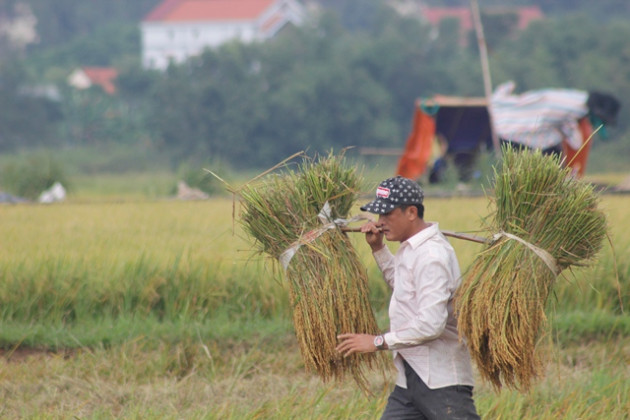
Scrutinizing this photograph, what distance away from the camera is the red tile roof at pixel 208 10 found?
53375mm

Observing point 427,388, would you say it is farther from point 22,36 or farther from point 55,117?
point 22,36

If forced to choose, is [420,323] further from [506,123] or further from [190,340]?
[506,123]

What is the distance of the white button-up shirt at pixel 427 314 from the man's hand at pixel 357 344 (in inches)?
3.7

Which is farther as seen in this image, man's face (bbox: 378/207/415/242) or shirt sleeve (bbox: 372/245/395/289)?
shirt sleeve (bbox: 372/245/395/289)

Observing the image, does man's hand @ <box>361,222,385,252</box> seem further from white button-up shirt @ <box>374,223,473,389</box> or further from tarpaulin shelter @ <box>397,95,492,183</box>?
tarpaulin shelter @ <box>397,95,492,183</box>

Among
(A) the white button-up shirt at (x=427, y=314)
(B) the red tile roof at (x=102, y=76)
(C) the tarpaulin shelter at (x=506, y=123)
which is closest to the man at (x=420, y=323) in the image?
(A) the white button-up shirt at (x=427, y=314)

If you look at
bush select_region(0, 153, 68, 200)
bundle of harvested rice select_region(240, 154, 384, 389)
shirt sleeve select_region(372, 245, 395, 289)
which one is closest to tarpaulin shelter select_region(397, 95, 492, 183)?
bush select_region(0, 153, 68, 200)

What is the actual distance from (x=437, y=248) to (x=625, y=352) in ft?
9.47

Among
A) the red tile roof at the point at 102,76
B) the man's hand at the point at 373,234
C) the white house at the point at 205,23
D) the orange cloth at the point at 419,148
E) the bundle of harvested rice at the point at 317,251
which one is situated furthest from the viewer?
the white house at the point at 205,23

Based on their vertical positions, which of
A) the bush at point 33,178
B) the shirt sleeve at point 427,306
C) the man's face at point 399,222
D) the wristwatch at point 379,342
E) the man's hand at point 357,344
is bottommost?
the bush at point 33,178

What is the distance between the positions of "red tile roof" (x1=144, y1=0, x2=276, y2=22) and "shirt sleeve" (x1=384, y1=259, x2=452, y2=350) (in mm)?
50974

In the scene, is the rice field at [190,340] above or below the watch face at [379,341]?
below

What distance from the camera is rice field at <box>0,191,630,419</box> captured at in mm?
4504

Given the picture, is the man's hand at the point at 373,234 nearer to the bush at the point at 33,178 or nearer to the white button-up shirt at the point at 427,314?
the white button-up shirt at the point at 427,314
